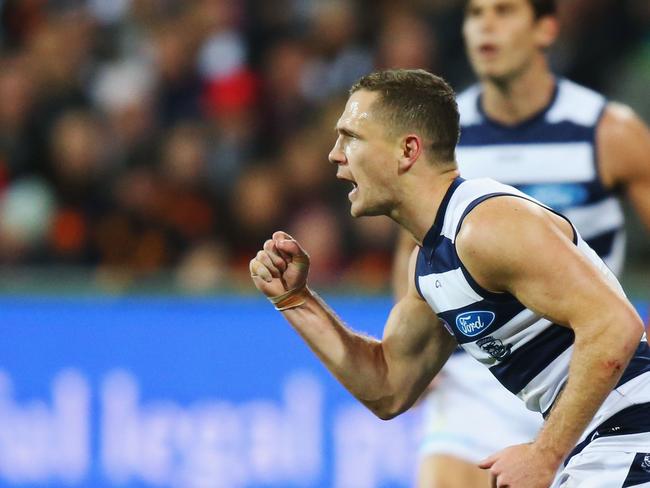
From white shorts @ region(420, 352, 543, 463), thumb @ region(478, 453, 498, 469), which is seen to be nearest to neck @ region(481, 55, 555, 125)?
white shorts @ region(420, 352, 543, 463)

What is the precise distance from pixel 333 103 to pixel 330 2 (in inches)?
42.0

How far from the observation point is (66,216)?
8812 mm

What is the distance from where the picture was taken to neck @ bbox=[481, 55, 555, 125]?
5.51 meters

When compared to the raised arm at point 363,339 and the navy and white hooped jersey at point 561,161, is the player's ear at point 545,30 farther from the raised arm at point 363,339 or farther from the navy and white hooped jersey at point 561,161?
the raised arm at point 363,339

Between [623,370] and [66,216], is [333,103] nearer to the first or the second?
[66,216]

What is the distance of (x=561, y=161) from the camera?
17.7ft

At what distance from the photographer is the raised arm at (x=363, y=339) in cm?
424

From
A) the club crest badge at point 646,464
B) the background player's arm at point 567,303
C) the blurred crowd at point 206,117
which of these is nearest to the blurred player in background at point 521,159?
the club crest badge at point 646,464

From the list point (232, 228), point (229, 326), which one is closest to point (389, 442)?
Result: point (229, 326)

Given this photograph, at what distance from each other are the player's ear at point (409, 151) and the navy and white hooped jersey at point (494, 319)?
14cm

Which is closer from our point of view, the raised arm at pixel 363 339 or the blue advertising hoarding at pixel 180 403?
the raised arm at pixel 363 339

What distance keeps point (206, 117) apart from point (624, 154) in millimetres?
4744

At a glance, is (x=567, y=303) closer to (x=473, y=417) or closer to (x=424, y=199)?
(x=424, y=199)

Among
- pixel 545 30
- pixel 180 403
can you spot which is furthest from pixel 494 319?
pixel 180 403
